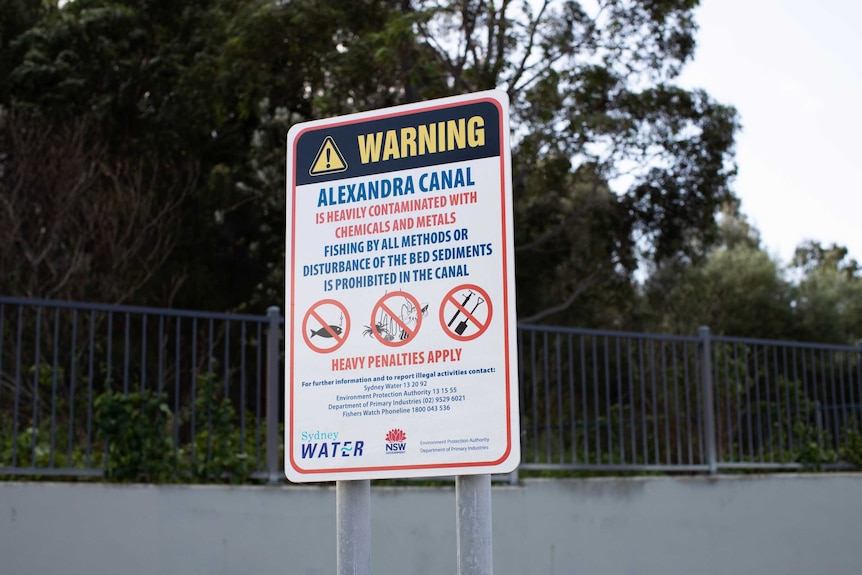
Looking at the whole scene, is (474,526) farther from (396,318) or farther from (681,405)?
(681,405)

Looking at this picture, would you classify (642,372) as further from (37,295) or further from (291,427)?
(37,295)

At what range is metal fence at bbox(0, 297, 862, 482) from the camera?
6.82 meters

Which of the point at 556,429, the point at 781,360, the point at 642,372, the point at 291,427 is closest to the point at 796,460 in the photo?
the point at 781,360

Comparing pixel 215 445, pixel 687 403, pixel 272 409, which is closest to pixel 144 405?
pixel 215 445

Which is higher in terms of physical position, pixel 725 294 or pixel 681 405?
pixel 725 294

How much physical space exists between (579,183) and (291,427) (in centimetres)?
1524

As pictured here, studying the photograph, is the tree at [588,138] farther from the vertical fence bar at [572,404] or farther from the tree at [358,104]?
the vertical fence bar at [572,404]

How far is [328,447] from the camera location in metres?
2.41

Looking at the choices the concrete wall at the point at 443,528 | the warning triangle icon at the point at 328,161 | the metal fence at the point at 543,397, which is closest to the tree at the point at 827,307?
the metal fence at the point at 543,397

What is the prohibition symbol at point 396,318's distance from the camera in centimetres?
238

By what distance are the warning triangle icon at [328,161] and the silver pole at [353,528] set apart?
79cm

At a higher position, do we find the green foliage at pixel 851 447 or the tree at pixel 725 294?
the tree at pixel 725 294

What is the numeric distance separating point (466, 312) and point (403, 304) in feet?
0.55

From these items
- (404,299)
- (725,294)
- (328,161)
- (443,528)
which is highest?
(725,294)
